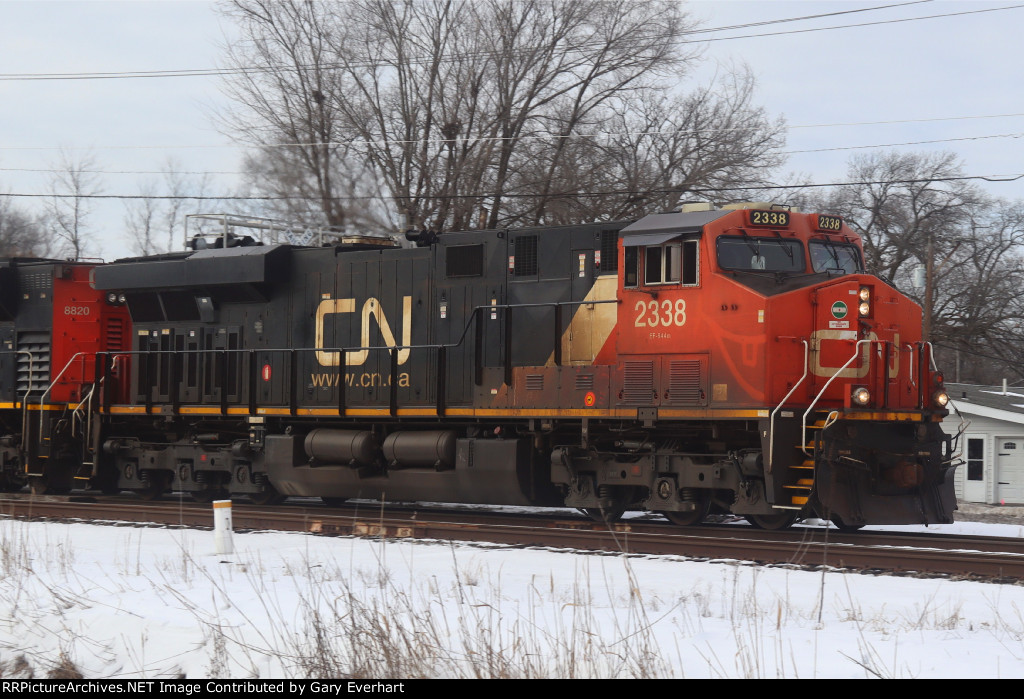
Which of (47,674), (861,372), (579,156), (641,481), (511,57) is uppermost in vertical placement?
(511,57)

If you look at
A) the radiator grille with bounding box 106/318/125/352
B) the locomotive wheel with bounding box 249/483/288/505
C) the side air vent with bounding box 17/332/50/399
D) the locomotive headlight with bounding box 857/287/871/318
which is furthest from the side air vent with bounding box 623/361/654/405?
the side air vent with bounding box 17/332/50/399

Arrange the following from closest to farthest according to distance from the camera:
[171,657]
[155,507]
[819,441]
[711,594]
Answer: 1. [171,657]
2. [711,594]
3. [819,441]
4. [155,507]

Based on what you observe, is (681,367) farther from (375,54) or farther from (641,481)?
(375,54)

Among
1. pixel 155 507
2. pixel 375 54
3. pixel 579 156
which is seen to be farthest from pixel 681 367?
pixel 375 54

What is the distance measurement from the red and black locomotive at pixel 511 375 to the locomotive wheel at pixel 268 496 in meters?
0.04

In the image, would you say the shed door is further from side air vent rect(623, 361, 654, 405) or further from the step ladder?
side air vent rect(623, 361, 654, 405)

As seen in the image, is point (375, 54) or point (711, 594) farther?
point (375, 54)

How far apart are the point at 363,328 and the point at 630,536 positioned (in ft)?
20.2

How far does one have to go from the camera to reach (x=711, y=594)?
9414 mm

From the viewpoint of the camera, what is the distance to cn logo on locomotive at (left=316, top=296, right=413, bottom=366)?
16719 millimetres

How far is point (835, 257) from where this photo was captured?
1420 cm

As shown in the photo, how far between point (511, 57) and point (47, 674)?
912 inches

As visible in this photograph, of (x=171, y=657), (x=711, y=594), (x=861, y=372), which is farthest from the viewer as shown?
(x=861, y=372)

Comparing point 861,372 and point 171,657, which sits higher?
point 861,372
